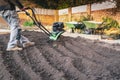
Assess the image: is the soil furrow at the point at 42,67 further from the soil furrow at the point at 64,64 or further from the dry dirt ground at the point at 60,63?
the soil furrow at the point at 64,64

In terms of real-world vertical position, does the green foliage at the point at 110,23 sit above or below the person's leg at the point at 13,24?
below

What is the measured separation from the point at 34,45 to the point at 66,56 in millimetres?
1818

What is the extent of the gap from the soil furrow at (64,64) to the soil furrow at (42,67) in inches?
5.4

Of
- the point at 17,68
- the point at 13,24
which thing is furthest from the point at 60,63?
the point at 13,24

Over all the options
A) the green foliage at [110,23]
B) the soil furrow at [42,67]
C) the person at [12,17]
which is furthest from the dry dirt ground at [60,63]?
the green foliage at [110,23]

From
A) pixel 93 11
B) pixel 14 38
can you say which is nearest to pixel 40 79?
pixel 14 38

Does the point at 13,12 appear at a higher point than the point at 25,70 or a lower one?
higher

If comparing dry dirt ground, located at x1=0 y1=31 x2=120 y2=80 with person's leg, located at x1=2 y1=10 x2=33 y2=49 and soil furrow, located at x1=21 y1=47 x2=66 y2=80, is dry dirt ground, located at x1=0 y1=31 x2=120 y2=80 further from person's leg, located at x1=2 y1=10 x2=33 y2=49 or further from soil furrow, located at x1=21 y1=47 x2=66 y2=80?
person's leg, located at x1=2 y1=10 x2=33 y2=49

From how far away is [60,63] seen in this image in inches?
240

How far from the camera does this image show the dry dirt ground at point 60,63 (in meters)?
5.20

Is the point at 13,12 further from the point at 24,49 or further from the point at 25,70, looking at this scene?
the point at 25,70

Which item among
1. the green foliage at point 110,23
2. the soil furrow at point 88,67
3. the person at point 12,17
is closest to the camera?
the soil furrow at point 88,67

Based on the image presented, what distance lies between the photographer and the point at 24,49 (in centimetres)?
778

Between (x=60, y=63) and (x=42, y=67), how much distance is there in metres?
0.42
